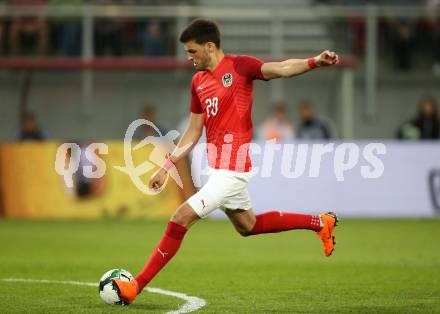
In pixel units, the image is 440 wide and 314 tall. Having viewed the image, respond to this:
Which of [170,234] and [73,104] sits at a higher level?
[73,104]

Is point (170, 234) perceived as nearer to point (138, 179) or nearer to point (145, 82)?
point (138, 179)

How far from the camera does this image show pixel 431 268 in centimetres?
1080

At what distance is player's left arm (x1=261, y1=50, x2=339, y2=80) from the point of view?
7488 millimetres

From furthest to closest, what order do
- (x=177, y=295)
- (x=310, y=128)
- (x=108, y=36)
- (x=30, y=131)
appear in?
1. (x=108, y=36)
2. (x=30, y=131)
3. (x=310, y=128)
4. (x=177, y=295)

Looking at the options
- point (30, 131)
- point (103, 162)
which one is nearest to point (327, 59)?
point (103, 162)

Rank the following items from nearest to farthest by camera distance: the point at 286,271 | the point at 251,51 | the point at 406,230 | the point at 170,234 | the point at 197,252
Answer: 1. the point at 170,234
2. the point at 286,271
3. the point at 197,252
4. the point at 406,230
5. the point at 251,51

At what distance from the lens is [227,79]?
810 centimetres

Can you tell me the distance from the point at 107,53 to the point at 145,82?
1.02m

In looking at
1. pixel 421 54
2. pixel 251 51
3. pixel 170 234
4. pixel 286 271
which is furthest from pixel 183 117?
pixel 170 234

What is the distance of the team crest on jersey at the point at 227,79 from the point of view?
8094 mm

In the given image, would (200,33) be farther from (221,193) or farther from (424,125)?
(424,125)

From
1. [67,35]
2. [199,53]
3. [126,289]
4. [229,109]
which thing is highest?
[67,35]

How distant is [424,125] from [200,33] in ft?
40.2

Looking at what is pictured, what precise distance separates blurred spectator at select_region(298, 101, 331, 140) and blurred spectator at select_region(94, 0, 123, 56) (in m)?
4.43
